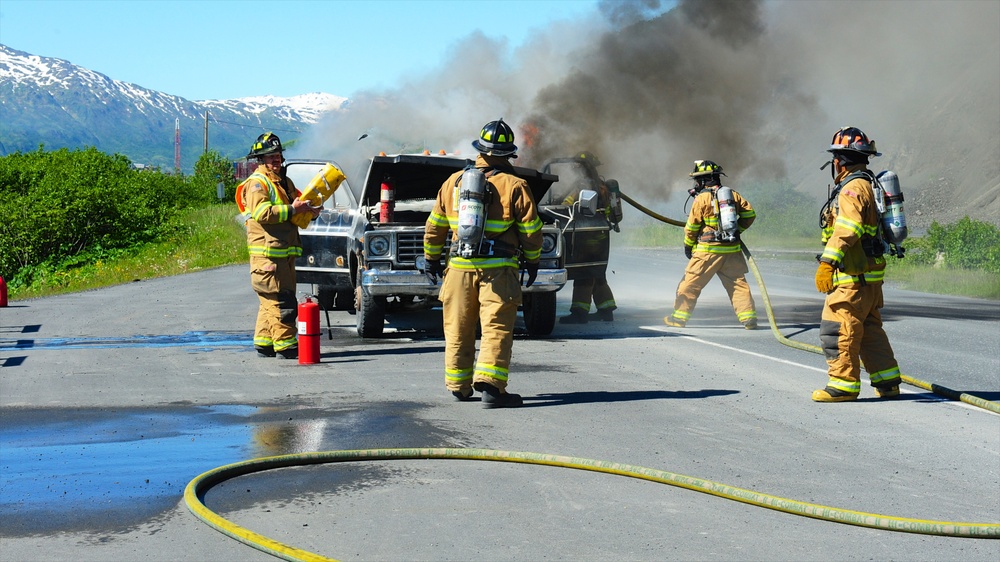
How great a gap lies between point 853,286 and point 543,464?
3196 mm

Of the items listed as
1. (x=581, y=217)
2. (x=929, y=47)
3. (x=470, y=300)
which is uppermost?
(x=929, y=47)

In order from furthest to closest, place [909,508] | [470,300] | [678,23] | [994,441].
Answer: [678,23], [470,300], [994,441], [909,508]

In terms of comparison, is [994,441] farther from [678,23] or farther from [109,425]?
[678,23]

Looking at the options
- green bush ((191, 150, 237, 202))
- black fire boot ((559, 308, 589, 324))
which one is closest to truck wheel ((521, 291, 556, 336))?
black fire boot ((559, 308, 589, 324))

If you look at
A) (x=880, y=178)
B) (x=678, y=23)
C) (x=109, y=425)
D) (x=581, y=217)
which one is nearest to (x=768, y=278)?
(x=678, y=23)

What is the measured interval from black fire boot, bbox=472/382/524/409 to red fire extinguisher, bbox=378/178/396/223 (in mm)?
4037

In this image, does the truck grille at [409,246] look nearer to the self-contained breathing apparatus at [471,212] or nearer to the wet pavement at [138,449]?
the self-contained breathing apparatus at [471,212]

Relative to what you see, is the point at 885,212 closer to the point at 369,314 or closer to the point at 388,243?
the point at 388,243

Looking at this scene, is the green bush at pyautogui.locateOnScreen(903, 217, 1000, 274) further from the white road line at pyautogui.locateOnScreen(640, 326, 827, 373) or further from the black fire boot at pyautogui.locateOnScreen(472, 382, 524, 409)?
the black fire boot at pyautogui.locateOnScreen(472, 382, 524, 409)

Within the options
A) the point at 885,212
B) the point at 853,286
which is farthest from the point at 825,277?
the point at 885,212

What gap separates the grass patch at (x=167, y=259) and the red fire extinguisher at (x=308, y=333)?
45.2 feet

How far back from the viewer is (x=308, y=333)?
9.63 m

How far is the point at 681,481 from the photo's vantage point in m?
5.45

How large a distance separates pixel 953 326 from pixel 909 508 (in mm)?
9146
